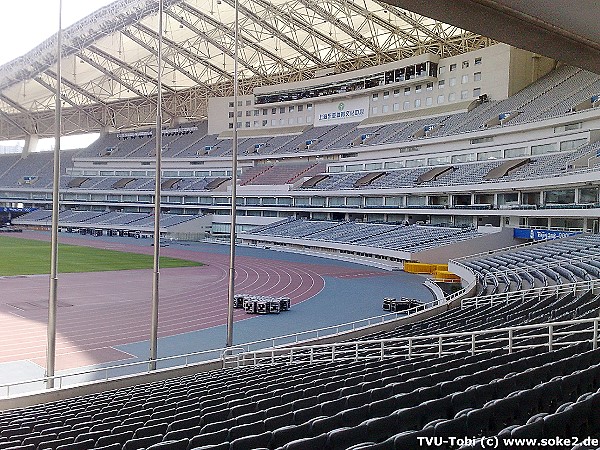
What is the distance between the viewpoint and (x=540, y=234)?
39438 millimetres

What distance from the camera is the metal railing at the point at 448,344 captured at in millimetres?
10359

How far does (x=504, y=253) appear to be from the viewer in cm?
3469

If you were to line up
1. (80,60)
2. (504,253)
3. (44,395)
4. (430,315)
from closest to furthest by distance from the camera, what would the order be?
(44,395) → (430,315) → (504,253) → (80,60)

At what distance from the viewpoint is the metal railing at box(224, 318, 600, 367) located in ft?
34.0

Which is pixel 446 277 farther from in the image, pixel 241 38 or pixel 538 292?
pixel 241 38

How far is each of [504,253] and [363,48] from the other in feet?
114

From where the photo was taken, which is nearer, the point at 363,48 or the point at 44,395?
the point at 44,395

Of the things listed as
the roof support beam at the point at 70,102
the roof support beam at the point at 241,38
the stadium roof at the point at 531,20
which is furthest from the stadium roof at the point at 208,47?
the stadium roof at the point at 531,20

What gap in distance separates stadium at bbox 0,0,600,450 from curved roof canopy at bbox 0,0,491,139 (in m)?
0.37

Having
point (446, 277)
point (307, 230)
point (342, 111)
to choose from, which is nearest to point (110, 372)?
point (446, 277)

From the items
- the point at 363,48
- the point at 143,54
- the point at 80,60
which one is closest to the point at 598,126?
the point at 363,48

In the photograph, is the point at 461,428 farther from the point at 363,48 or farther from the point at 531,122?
the point at 363,48

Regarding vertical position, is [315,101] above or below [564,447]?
above

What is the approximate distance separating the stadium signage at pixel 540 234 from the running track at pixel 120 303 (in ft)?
35.3
